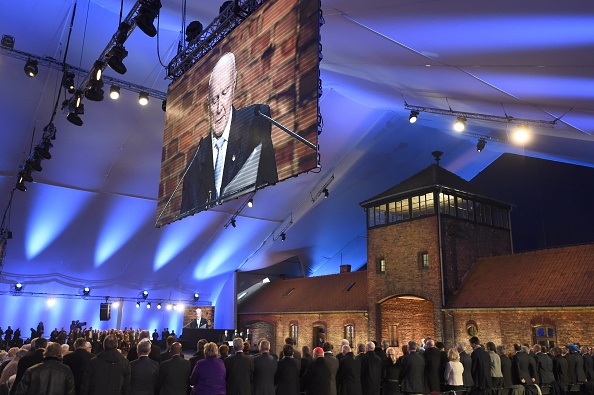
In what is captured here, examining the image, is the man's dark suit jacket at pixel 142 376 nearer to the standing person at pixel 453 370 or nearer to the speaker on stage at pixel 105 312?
the standing person at pixel 453 370

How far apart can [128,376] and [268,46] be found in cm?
522

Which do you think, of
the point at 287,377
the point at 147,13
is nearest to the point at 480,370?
the point at 287,377

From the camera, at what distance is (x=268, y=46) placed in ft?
25.9

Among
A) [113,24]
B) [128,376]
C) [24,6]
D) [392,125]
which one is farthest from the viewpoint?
[392,125]

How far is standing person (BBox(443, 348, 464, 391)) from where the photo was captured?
9242 millimetres

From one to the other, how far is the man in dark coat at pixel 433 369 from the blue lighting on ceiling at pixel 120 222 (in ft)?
48.2

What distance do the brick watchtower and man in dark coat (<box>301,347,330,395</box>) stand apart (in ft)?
36.4

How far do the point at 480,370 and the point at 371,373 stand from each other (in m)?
2.33

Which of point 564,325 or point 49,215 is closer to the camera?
point 564,325

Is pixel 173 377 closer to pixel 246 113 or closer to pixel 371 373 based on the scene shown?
pixel 371 373

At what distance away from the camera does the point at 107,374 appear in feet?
19.9

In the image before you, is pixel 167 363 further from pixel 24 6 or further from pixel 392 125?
pixel 392 125

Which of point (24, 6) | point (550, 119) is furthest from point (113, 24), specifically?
point (550, 119)

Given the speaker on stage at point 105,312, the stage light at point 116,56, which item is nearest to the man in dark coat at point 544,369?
the stage light at point 116,56
